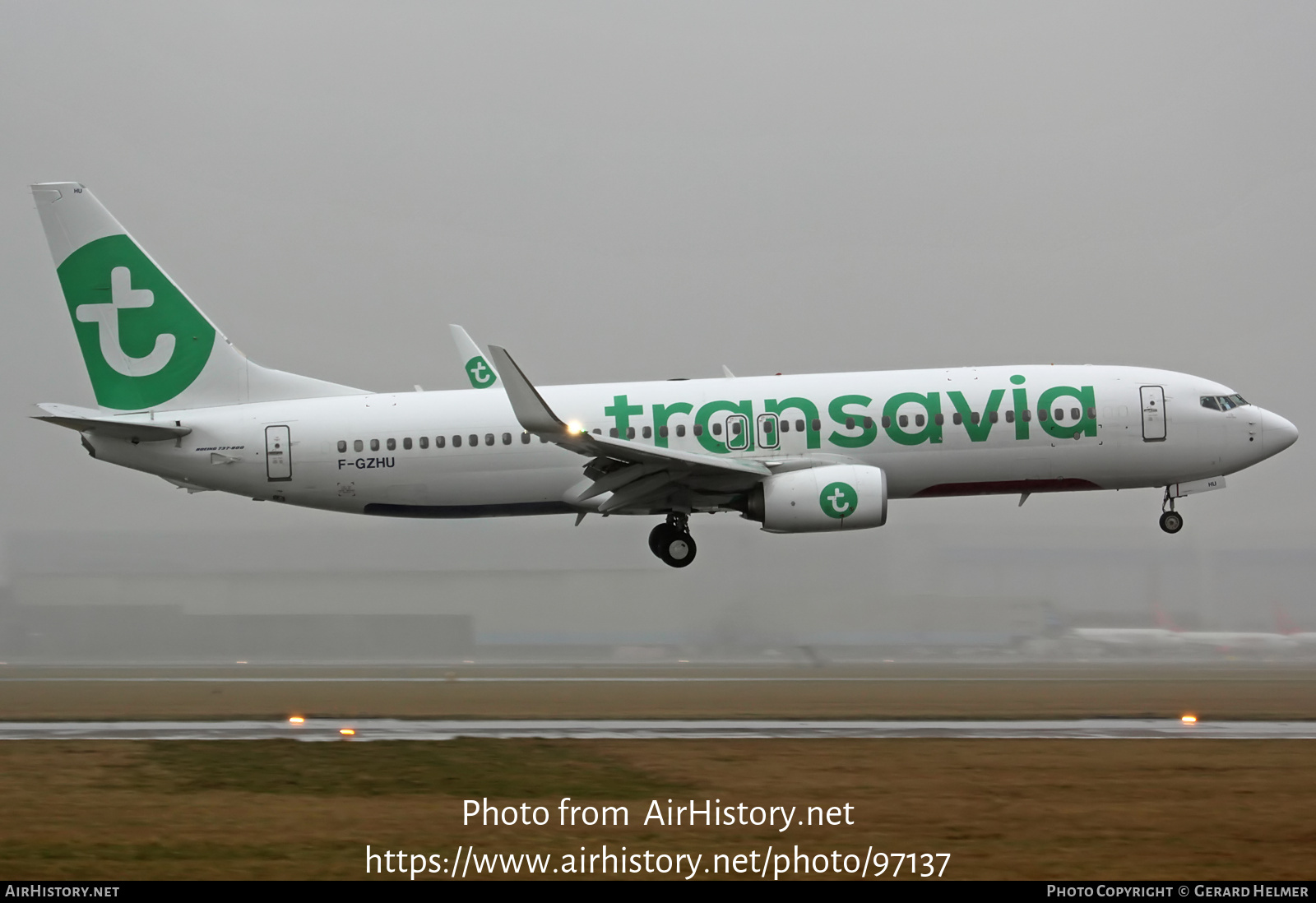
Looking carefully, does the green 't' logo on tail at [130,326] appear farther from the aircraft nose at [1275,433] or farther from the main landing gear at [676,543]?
the aircraft nose at [1275,433]

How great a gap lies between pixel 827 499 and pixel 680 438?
375 centimetres

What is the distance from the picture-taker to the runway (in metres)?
23.4

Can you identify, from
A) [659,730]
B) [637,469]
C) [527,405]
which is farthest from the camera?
[637,469]

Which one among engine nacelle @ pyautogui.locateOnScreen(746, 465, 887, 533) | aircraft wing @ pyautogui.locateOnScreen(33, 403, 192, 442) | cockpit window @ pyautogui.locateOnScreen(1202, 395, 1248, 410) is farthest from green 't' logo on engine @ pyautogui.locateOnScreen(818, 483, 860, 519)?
Result: aircraft wing @ pyautogui.locateOnScreen(33, 403, 192, 442)

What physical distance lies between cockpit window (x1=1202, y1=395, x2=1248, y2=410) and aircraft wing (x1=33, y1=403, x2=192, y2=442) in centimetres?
2325

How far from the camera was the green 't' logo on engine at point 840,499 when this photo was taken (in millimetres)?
29953

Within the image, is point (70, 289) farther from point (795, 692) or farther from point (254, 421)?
point (795, 692)

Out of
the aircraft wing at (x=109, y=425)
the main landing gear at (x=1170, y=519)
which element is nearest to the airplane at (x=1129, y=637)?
the main landing gear at (x=1170, y=519)

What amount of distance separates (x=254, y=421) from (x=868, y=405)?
1411 cm

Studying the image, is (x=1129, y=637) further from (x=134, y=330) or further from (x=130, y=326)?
(x=130, y=326)

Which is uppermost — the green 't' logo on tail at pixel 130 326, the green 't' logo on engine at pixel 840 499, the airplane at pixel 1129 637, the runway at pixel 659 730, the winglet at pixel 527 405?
the green 't' logo on tail at pixel 130 326

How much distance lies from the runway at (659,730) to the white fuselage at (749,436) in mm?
7421

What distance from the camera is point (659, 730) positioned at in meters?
24.1

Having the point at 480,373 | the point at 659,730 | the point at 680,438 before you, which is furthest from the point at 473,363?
the point at 659,730
